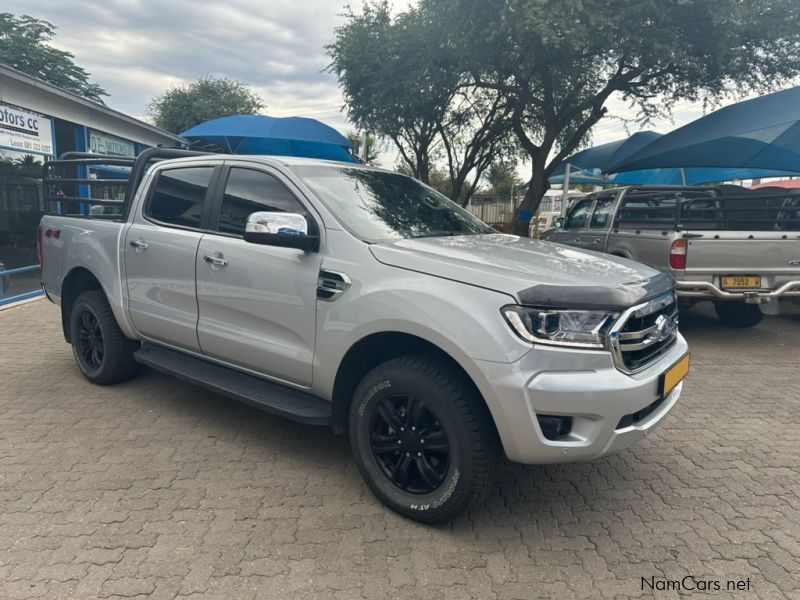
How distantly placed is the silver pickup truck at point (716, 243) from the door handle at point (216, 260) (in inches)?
192

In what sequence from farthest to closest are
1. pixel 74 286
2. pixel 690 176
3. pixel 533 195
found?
1. pixel 690 176
2. pixel 533 195
3. pixel 74 286

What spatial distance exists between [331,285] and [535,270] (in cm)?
104

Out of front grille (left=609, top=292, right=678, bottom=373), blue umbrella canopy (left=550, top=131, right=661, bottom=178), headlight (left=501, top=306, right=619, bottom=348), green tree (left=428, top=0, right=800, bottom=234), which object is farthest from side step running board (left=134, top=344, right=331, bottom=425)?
blue umbrella canopy (left=550, top=131, right=661, bottom=178)

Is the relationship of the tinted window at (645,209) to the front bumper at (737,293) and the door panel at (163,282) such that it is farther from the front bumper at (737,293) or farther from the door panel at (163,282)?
the door panel at (163,282)

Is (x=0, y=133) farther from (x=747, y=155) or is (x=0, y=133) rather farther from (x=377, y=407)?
(x=747, y=155)

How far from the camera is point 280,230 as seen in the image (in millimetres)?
2873

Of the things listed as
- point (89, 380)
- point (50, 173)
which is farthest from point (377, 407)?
point (50, 173)

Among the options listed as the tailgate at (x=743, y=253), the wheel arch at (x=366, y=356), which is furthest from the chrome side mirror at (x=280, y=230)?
the tailgate at (x=743, y=253)

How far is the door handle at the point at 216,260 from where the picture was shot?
3.34m

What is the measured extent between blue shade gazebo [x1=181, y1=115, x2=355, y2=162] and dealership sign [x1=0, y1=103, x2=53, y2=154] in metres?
2.24

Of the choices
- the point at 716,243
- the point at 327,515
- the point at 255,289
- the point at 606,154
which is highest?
the point at 606,154

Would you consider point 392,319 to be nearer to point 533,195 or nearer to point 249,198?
point 249,198

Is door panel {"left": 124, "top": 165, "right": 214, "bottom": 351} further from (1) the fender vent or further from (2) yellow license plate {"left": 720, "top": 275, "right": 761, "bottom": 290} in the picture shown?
(2) yellow license plate {"left": 720, "top": 275, "right": 761, "bottom": 290}

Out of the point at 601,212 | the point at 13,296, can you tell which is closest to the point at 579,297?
the point at 601,212
